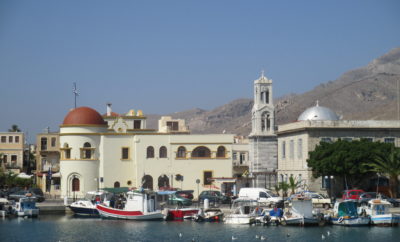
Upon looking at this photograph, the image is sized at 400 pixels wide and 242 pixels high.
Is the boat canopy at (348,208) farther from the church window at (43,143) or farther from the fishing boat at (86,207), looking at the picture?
the church window at (43,143)

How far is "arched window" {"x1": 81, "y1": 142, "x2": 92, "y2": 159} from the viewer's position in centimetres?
6688

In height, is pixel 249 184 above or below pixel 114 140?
below

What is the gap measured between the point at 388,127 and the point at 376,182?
17.0ft

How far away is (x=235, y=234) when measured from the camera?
43688 mm

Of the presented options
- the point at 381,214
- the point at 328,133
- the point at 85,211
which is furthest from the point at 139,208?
the point at 328,133

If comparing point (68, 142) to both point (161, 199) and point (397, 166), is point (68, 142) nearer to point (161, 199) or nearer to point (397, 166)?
point (161, 199)

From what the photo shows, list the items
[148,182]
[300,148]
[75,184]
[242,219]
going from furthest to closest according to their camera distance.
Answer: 1. [148,182]
2. [75,184]
3. [300,148]
4. [242,219]

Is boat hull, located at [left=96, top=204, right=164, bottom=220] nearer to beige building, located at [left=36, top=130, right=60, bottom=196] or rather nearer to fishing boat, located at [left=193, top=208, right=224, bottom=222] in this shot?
fishing boat, located at [left=193, top=208, right=224, bottom=222]

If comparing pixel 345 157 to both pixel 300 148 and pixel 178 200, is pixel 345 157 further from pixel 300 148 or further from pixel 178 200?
pixel 178 200

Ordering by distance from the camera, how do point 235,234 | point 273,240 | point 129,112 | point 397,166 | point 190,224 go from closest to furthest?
point 273,240, point 235,234, point 190,224, point 397,166, point 129,112

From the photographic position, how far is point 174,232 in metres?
45.1

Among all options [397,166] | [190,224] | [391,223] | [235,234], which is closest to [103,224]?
[190,224]

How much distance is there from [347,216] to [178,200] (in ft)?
49.8

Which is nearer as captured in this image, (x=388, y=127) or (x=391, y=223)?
(x=391, y=223)
